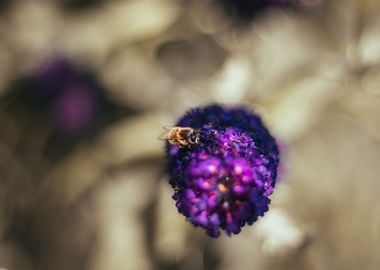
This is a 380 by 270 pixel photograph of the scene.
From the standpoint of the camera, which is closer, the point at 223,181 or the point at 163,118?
the point at 223,181

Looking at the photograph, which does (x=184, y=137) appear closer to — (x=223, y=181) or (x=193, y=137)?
(x=193, y=137)

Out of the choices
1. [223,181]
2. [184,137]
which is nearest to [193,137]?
[184,137]

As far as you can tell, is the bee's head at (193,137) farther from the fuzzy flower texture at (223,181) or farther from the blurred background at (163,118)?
the blurred background at (163,118)

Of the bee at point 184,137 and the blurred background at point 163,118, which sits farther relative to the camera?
the blurred background at point 163,118

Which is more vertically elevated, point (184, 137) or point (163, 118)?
point (163, 118)

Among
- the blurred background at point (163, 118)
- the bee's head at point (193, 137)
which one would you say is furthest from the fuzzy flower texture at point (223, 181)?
the blurred background at point (163, 118)

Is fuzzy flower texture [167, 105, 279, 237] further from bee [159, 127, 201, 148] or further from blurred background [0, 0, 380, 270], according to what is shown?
blurred background [0, 0, 380, 270]
